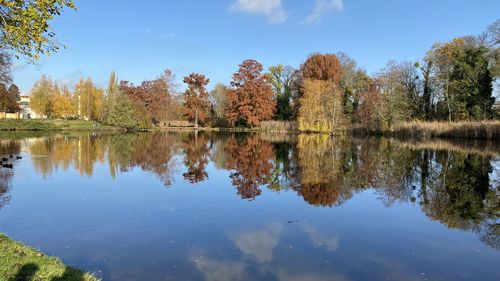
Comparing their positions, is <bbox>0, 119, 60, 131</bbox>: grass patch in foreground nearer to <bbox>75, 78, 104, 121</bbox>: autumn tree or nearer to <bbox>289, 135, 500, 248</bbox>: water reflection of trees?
<bbox>75, 78, 104, 121</bbox>: autumn tree

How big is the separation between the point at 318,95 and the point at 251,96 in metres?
12.7

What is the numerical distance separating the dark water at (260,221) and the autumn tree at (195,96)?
Answer: 48612mm

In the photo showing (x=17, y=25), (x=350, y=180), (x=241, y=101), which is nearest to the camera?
(x=17, y=25)

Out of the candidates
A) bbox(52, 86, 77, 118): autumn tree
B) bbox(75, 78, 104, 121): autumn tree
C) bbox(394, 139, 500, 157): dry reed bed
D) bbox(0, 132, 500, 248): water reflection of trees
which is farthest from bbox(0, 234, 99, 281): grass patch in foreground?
bbox(52, 86, 77, 118): autumn tree

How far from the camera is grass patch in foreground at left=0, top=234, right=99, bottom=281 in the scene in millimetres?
4656

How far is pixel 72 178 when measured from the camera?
1470cm

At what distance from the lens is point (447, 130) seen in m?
41.2

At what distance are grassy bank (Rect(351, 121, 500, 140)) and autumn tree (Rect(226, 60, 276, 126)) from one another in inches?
687

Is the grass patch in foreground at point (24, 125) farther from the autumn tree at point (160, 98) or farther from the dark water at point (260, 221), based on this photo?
the dark water at point (260, 221)

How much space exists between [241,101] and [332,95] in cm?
1539

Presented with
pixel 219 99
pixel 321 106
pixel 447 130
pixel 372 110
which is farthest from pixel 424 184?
pixel 219 99

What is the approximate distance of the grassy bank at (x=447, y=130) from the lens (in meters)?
35.9

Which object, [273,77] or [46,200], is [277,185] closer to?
[46,200]

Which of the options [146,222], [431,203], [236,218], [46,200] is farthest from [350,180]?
[46,200]
